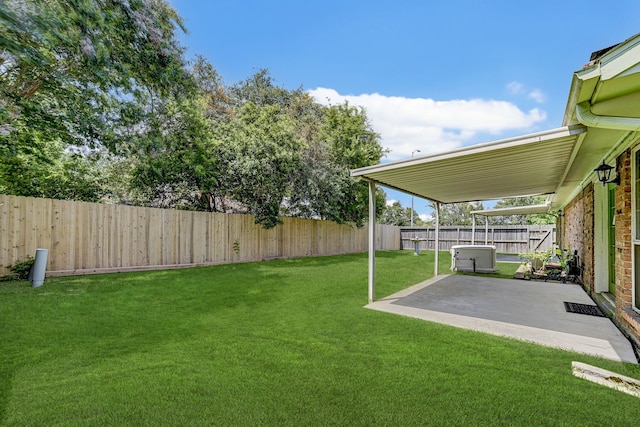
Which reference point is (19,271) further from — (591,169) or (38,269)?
(591,169)

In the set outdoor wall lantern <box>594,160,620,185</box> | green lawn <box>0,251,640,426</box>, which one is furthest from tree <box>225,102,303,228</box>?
outdoor wall lantern <box>594,160,620,185</box>

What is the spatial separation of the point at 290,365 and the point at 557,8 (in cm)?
836

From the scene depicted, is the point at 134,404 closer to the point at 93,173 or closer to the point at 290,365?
the point at 290,365

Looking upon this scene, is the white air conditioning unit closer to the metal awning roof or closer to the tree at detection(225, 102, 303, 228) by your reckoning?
the metal awning roof

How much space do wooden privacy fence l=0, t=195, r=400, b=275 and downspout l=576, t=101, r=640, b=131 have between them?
9.00 metres

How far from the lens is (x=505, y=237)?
1667 centimetres

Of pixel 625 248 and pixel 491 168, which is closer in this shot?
pixel 625 248

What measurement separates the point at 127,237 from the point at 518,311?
8.66m

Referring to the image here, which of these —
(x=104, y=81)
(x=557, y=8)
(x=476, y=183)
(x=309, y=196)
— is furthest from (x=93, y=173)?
(x=557, y=8)

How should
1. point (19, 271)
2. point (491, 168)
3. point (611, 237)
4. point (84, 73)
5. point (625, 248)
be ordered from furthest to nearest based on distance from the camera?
point (84, 73), point (19, 271), point (611, 237), point (491, 168), point (625, 248)

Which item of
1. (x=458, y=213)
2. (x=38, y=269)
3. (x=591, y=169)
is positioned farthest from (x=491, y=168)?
(x=458, y=213)

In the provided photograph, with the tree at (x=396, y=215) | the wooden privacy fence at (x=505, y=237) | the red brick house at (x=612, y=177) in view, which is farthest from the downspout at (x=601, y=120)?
the tree at (x=396, y=215)

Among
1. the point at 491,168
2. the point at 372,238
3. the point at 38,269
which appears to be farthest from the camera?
the point at 38,269

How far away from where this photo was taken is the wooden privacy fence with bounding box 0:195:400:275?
21.3ft
